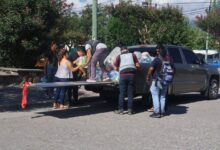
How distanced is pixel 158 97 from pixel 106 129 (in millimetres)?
2512

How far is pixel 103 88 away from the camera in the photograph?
1342cm

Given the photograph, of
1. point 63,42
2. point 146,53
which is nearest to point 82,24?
point 63,42

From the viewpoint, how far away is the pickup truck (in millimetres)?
13344

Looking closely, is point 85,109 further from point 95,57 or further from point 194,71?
point 194,71

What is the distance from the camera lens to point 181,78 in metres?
14.9

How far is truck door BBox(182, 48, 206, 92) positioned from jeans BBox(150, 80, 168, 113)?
9.36 feet

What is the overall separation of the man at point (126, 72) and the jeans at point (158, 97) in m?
0.56

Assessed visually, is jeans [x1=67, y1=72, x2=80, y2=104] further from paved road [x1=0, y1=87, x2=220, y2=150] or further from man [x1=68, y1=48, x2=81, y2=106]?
paved road [x1=0, y1=87, x2=220, y2=150]

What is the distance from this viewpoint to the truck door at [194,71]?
1538cm

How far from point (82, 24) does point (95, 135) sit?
65538 millimetres

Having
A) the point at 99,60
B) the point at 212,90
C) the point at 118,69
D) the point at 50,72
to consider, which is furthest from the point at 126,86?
the point at 212,90

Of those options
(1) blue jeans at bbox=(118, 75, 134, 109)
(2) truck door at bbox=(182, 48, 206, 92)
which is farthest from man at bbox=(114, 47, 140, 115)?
(2) truck door at bbox=(182, 48, 206, 92)

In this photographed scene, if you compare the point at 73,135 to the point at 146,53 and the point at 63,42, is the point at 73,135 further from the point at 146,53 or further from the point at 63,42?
the point at 63,42

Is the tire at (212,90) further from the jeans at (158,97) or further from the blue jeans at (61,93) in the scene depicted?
the blue jeans at (61,93)
